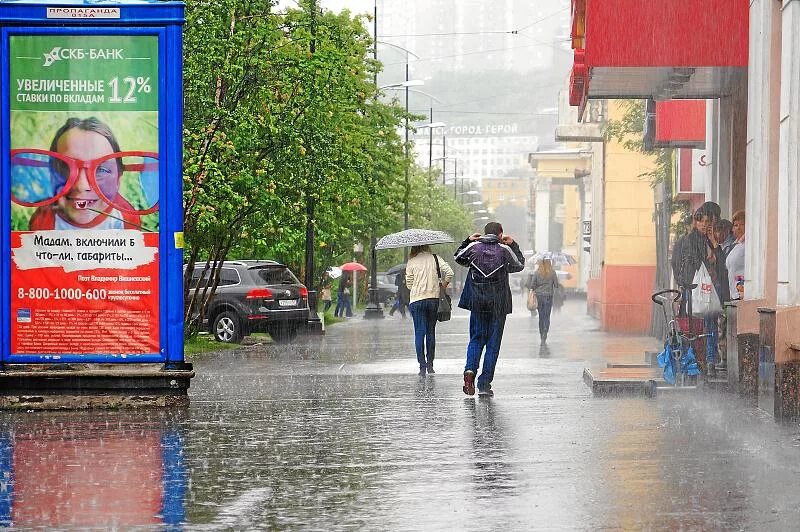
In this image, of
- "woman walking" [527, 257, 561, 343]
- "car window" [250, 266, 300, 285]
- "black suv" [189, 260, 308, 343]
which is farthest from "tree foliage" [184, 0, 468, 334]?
"woman walking" [527, 257, 561, 343]

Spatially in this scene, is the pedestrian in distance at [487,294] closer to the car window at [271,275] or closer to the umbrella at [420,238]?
the umbrella at [420,238]

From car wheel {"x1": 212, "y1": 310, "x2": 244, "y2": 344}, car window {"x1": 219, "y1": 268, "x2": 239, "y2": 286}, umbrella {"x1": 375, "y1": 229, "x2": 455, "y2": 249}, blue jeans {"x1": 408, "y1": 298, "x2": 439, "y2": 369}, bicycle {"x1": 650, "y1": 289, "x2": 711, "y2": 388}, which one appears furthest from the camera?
car window {"x1": 219, "y1": 268, "x2": 239, "y2": 286}

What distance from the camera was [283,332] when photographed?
102 ft

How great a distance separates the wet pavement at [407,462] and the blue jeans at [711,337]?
1.00m

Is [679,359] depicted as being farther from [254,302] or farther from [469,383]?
[254,302]

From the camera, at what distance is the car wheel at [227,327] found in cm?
2980

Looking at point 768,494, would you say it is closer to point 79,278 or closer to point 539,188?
point 79,278

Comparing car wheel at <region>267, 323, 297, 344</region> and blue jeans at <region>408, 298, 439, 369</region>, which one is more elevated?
blue jeans at <region>408, 298, 439, 369</region>

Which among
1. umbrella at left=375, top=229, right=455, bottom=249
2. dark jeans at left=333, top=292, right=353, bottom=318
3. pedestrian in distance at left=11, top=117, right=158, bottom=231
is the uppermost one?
pedestrian in distance at left=11, top=117, right=158, bottom=231

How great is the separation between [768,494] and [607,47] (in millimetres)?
8962

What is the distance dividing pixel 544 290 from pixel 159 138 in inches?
607

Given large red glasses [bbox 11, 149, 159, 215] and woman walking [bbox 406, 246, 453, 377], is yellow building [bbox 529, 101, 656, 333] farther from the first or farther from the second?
large red glasses [bbox 11, 149, 159, 215]

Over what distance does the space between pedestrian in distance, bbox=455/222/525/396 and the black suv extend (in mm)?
13696

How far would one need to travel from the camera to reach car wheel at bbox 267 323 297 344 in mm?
30625
